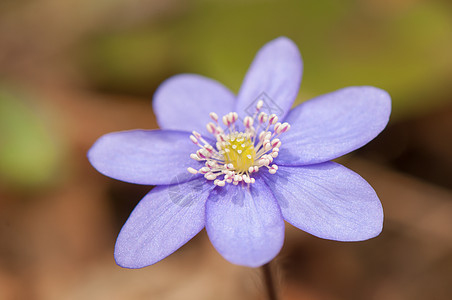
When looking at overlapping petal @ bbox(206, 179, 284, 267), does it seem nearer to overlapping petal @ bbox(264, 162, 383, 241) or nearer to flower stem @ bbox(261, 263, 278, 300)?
overlapping petal @ bbox(264, 162, 383, 241)

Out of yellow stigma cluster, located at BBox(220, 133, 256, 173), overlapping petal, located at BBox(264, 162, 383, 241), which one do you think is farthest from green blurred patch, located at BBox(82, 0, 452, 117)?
overlapping petal, located at BBox(264, 162, 383, 241)

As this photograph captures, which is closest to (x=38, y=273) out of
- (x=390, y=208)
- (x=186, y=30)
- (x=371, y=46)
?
(x=186, y=30)

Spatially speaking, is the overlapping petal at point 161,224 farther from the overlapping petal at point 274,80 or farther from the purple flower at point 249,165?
the overlapping petal at point 274,80

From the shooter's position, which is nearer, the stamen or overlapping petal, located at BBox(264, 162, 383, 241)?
overlapping petal, located at BBox(264, 162, 383, 241)

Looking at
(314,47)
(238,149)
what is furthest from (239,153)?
(314,47)

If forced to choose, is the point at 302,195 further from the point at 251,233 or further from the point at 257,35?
the point at 257,35

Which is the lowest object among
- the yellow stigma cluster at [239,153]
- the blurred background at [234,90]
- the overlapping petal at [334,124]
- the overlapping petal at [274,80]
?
the blurred background at [234,90]

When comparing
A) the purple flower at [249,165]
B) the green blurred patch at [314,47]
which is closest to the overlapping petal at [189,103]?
the purple flower at [249,165]
